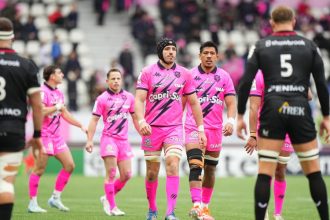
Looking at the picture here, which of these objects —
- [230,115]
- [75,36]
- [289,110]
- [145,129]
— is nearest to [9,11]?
[75,36]

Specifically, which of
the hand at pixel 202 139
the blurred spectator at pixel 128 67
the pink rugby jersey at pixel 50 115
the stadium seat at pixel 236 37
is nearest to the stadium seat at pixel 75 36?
the blurred spectator at pixel 128 67

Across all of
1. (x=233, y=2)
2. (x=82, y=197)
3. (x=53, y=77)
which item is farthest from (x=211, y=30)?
(x=53, y=77)

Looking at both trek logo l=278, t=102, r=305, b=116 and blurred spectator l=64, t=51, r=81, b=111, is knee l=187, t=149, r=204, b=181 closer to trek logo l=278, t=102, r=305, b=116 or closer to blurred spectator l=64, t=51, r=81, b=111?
trek logo l=278, t=102, r=305, b=116

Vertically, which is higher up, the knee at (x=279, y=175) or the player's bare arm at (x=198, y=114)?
the player's bare arm at (x=198, y=114)

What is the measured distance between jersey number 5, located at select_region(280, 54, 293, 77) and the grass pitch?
4504mm

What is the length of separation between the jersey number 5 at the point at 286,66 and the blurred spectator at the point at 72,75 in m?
20.4

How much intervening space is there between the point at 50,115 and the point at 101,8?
67.3ft

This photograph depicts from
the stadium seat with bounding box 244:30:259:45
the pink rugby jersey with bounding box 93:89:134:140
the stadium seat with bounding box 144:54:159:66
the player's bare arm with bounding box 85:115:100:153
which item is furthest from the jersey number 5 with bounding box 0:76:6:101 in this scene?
the stadium seat with bounding box 244:30:259:45

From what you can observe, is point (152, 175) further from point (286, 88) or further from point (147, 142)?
point (286, 88)

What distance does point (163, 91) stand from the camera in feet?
44.1

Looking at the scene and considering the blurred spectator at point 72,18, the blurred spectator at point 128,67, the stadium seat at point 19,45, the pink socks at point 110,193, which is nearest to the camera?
the pink socks at point 110,193

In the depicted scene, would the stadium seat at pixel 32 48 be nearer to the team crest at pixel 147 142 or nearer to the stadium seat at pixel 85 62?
the stadium seat at pixel 85 62

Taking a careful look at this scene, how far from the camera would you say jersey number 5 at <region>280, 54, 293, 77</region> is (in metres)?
10.6

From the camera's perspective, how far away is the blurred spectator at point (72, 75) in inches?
1203
